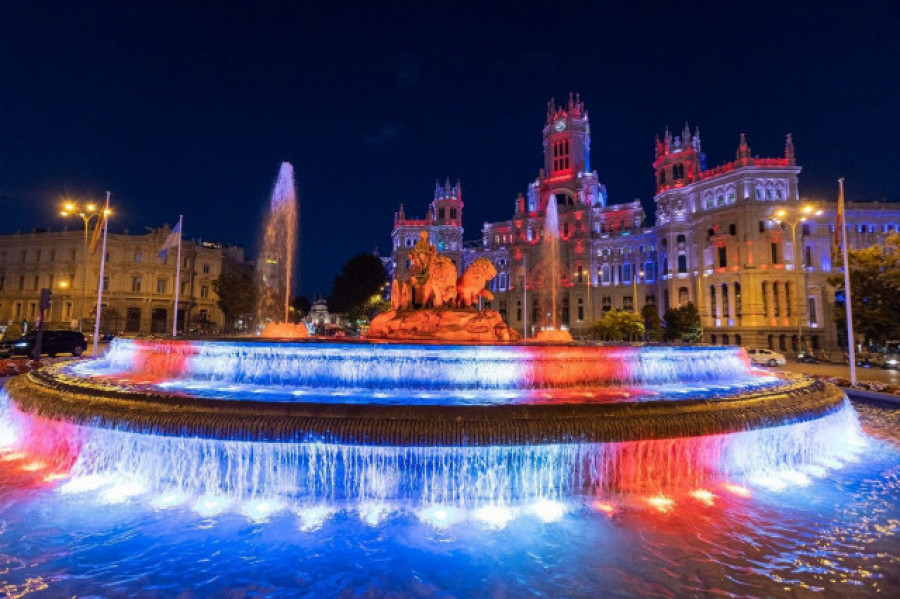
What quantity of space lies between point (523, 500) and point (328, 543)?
2.85m

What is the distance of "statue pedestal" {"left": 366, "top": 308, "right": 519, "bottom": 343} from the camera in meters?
15.6

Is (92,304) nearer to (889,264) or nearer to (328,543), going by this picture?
(328,543)

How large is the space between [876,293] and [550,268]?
59626 millimetres

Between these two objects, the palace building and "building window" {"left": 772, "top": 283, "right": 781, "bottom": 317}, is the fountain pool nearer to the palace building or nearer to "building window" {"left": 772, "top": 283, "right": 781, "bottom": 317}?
the palace building

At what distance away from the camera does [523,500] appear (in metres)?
6.69

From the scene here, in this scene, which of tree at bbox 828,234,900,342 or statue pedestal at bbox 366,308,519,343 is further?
tree at bbox 828,234,900,342

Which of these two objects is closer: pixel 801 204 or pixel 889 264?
pixel 889 264

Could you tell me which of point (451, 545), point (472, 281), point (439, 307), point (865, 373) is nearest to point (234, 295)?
point (439, 307)

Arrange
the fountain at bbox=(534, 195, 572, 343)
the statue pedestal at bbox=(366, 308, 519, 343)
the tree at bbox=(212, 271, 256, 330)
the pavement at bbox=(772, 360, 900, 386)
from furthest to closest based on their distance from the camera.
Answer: the fountain at bbox=(534, 195, 572, 343) → the tree at bbox=(212, 271, 256, 330) → the pavement at bbox=(772, 360, 900, 386) → the statue pedestal at bbox=(366, 308, 519, 343)

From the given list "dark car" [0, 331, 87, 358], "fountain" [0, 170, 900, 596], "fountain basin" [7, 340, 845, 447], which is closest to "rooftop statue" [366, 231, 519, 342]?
"fountain basin" [7, 340, 845, 447]

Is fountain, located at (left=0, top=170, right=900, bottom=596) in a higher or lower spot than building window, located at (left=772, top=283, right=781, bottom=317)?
lower

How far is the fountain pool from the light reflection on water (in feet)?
0.10

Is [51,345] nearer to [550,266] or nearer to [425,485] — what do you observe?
[425,485]

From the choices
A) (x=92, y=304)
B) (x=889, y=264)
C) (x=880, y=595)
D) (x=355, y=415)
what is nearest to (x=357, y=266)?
(x=92, y=304)
